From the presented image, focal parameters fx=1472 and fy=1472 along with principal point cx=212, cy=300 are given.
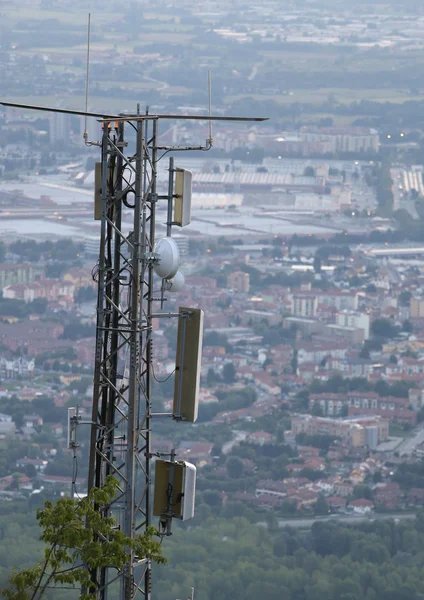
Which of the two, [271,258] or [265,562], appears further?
[271,258]

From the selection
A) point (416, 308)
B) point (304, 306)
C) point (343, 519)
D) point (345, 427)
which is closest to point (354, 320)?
point (304, 306)

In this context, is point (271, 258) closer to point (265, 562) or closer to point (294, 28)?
point (294, 28)

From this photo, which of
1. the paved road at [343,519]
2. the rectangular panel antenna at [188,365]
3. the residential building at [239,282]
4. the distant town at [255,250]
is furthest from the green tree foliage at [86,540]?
the residential building at [239,282]

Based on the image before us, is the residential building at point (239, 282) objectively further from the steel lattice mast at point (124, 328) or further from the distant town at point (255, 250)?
the steel lattice mast at point (124, 328)

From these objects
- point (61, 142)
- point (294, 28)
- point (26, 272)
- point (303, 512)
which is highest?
point (294, 28)

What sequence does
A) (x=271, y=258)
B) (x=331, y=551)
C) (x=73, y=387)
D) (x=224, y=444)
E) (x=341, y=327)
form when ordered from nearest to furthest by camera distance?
(x=331, y=551)
(x=224, y=444)
(x=73, y=387)
(x=341, y=327)
(x=271, y=258)

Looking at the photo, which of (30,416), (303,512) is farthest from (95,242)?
(303,512)
